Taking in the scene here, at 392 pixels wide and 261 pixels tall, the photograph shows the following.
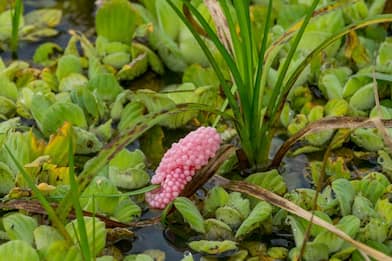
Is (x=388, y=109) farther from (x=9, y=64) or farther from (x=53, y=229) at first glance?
(x=9, y=64)

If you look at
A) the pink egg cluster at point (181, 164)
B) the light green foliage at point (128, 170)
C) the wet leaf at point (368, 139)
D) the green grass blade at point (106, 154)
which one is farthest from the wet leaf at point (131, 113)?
the wet leaf at point (368, 139)

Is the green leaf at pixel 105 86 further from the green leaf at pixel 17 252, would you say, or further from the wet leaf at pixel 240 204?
the green leaf at pixel 17 252

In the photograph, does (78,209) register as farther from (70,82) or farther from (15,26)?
(15,26)

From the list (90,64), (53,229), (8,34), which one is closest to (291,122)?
(90,64)

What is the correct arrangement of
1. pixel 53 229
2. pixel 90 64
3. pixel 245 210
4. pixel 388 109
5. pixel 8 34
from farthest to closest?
pixel 8 34 < pixel 90 64 < pixel 388 109 < pixel 245 210 < pixel 53 229

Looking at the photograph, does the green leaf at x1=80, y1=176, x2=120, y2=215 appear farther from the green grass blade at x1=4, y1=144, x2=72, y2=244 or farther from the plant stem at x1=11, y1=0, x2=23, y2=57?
the plant stem at x1=11, y1=0, x2=23, y2=57

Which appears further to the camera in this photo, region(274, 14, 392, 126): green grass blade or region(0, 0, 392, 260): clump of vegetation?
region(274, 14, 392, 126): green grass blade

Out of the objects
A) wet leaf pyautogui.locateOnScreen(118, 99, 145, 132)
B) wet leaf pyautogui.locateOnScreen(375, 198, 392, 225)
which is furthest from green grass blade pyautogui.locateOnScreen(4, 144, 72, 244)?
wet leaf pyautogui.locateOnScreen(375, 198, 392, 225)
